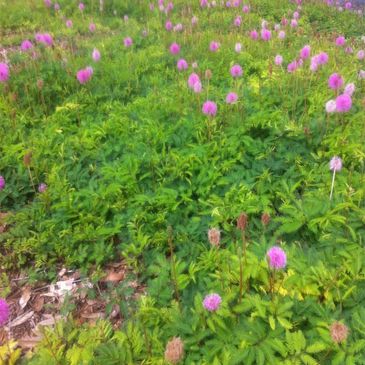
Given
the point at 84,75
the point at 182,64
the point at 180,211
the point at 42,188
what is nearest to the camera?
the point at 180,211

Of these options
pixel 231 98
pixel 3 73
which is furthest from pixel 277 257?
pixel 3 73

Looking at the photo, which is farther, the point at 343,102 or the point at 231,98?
the point at 231,98

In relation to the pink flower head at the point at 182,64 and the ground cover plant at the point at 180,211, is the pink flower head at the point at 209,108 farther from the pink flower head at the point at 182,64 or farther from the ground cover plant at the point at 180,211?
the pink flower head at the point at 182,64

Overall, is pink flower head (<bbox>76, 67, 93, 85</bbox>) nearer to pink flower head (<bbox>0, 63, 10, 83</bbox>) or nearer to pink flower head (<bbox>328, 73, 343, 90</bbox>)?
pink flower head (<bbox>0, 63, 10, 83</bbox>)

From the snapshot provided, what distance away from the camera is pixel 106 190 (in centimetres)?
346

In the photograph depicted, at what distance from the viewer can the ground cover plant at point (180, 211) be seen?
2301 mm

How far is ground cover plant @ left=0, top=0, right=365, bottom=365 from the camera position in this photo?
230 cm

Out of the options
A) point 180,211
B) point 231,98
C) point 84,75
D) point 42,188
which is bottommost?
point 180,211

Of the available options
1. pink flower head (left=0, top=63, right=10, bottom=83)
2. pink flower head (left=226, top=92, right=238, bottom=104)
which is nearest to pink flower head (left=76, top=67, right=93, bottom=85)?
pink flower head (left=0, top=63, right=10, bottom=83)

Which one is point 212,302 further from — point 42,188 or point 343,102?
point 343,102

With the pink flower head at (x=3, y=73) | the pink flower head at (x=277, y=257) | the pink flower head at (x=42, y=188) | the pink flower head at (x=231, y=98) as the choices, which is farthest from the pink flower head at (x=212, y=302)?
the pink flower head at (x=3, y=73)

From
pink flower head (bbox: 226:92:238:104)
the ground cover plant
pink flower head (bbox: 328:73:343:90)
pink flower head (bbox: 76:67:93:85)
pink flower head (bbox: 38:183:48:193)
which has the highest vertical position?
pink flower head (bbox: 76:67:93:85)

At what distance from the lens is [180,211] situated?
3391 millimetres

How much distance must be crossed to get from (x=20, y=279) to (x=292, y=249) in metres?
2.16
